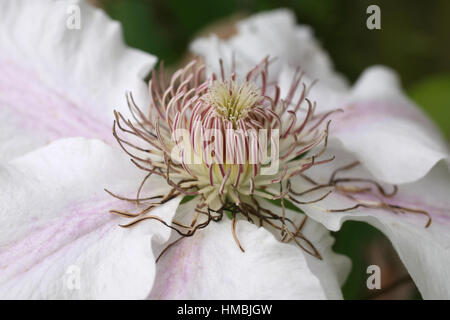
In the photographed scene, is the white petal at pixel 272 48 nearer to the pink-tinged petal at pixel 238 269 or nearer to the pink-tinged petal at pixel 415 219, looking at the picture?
the pink-tinged petal at pixel 415 219

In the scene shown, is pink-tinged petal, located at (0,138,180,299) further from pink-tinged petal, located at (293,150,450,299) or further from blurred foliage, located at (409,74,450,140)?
blurred foliage, located at (409,74,450,140)

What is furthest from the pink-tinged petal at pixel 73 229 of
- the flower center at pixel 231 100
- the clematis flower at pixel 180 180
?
the flower center at pixel 231 100

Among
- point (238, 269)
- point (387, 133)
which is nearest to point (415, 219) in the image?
point (387, 133)

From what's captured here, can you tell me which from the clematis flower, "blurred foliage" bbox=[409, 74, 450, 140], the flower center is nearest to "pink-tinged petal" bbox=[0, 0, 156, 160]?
the clematis flower

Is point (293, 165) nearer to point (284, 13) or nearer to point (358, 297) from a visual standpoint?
point (358, 297)

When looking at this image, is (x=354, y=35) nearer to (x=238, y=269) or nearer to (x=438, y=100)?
(x=438, y=100)
